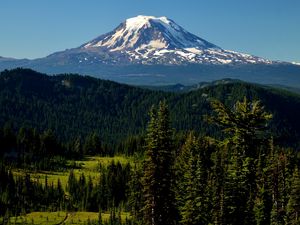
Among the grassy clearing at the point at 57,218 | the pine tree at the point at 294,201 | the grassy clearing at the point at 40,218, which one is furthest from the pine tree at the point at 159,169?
the grassy clearing at the point at 40,218

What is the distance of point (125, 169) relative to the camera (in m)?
188

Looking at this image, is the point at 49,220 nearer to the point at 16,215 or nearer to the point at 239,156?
the point at 16,215

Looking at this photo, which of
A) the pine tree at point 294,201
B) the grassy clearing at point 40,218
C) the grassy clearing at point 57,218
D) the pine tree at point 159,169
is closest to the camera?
the pine tree at point 159,169

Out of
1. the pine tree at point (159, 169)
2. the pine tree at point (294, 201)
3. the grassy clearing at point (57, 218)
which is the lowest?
the grassy clearing at point (57, 218)

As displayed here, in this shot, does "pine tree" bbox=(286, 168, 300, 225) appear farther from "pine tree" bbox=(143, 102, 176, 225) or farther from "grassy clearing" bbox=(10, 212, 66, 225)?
"grassy clearing" bbox=(10, 212, 66, 225)

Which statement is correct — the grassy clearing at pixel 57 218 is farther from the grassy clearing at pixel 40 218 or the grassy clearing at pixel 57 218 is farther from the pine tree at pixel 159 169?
the pine tree at pixel 159 169

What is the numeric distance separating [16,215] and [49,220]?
427 inches

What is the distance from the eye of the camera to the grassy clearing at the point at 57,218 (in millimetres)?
142500

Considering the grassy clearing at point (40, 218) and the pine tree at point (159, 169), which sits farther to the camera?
the grassy clearing at point (40, 218)

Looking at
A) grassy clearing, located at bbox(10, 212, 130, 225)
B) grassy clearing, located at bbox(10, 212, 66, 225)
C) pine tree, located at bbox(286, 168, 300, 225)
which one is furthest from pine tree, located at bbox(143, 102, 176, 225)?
grassy clearing, located at bbox(10, 212, 66, 225)

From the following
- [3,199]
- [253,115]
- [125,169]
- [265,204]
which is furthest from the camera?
[125,169]

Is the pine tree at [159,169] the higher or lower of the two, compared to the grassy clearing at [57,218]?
higher

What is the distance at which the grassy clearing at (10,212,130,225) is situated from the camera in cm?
14250

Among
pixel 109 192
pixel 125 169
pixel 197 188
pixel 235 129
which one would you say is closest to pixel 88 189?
pixel 109 192
